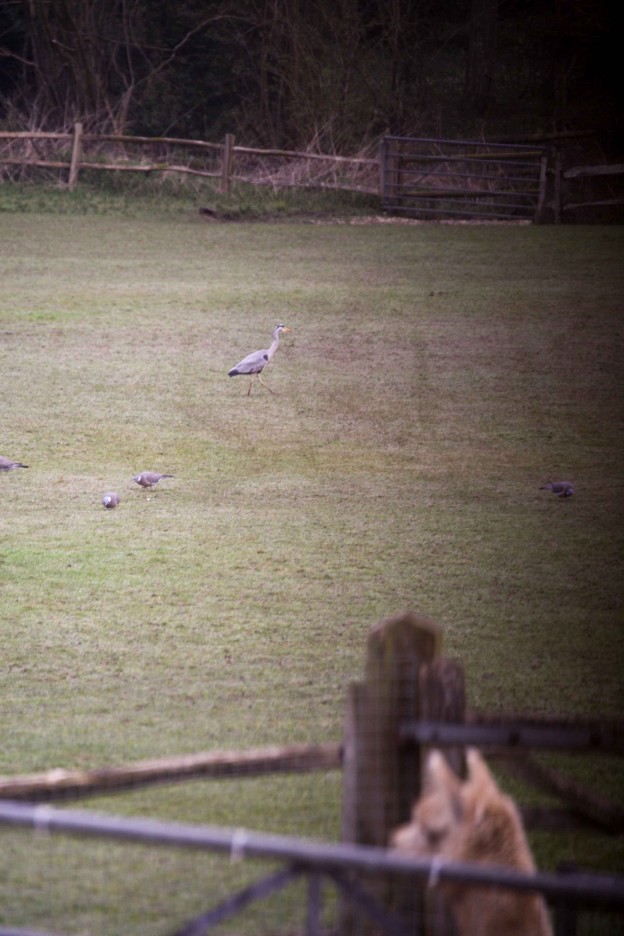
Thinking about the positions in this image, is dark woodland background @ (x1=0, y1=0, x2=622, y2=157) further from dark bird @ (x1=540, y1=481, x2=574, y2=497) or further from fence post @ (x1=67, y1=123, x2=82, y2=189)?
dark bird @ (x1=540, y1=481, x2=574, y2=497)

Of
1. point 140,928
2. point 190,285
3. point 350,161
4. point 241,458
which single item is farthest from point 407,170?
point 140,928

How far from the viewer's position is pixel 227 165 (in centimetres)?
2114

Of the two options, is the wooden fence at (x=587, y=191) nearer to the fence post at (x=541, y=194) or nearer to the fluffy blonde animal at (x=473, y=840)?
the fence post at (x=541, y=194)

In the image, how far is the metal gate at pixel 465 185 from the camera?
782 inches

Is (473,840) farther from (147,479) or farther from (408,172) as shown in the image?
(408,172)

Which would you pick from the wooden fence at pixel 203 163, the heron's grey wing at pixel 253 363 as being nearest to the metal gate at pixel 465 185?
the wooden fence at pixel 203 163

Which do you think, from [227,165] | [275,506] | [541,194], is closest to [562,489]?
[275,506]

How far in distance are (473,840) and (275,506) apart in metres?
6.18

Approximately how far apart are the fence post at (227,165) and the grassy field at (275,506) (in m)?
3.59

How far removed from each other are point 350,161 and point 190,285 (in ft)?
22.0

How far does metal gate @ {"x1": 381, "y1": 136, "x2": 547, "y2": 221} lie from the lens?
1988cm

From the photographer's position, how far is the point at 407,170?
66.7ft

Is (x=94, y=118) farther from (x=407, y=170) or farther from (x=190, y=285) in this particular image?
(x=190, y=285)

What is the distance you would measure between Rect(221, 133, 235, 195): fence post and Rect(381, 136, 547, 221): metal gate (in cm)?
291
